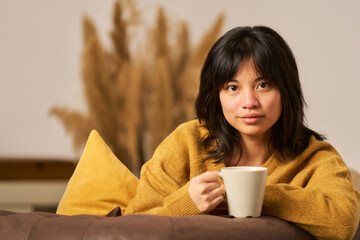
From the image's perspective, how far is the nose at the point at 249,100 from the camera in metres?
1.15

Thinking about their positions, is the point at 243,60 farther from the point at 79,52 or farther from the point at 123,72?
the point at 79,52

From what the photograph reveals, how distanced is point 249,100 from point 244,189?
24cm

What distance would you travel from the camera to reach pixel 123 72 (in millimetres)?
3586

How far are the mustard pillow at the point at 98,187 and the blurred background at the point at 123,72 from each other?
2010 millimetres

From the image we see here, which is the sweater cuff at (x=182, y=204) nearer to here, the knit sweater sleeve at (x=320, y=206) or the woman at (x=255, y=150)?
the woman at (x=255, y=150)

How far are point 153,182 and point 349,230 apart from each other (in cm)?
46

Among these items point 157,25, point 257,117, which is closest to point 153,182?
point 257,117

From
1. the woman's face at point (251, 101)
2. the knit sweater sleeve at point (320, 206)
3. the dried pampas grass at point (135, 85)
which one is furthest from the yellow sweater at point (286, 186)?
the dried pampas grass at point (135, 85)

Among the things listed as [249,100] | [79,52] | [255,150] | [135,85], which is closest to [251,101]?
[249,100]

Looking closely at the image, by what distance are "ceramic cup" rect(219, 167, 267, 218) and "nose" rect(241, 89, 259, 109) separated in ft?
0.60

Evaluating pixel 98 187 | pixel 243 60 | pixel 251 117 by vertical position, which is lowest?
pixel 98 187

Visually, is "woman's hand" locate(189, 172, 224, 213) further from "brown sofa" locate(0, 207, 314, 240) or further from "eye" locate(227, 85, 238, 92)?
"eye" locate(227, 85, 238, 92)

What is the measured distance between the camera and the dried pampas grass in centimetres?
352

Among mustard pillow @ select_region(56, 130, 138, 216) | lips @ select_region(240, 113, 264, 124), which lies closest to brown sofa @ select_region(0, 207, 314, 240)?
lips @ select_region(240, 113, 264, 124)
